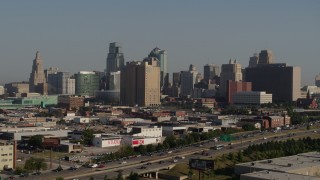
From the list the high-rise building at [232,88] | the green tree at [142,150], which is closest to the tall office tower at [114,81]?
the high-rise building at [232,88]

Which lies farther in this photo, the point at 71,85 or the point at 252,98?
the point at 71,85

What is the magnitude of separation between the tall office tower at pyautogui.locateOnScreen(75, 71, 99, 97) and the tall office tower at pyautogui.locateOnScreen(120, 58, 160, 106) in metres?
43.3

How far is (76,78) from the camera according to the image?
569ft

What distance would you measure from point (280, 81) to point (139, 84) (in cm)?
3807

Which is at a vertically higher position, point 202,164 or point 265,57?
point 265,57

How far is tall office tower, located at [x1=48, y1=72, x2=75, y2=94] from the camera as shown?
599ft

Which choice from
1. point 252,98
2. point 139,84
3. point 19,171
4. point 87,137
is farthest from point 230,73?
point 19,171

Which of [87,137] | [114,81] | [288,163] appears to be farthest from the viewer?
[114,81]

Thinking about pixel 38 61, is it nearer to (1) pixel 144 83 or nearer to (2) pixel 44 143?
(1) pixel 144 83

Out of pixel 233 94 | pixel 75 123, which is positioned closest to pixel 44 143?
pixel 75 123

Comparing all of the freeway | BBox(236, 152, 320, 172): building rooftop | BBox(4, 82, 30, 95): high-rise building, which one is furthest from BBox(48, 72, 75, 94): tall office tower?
BBox(236, 152, 320, 172): building rooftop

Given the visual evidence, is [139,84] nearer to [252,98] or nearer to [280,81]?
[252,98]

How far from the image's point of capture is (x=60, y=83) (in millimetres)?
186000

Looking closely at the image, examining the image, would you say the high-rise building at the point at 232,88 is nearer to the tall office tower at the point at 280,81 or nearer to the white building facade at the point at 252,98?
the white building facade at the point at 252,98
